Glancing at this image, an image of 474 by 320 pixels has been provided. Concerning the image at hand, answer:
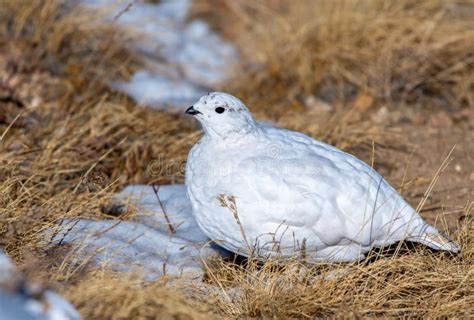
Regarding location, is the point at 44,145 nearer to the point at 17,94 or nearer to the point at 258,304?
the point at 17,94

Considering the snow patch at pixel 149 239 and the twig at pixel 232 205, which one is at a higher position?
the twig at pixel 232 205

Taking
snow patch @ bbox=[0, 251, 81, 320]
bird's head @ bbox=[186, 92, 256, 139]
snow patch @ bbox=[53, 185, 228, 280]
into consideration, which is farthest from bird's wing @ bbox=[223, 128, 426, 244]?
snow patch @ bbox=[0, 251, 81, 320]

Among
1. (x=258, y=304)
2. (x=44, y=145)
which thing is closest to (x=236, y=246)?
(x=258, y=304)

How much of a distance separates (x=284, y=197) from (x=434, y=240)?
692mm

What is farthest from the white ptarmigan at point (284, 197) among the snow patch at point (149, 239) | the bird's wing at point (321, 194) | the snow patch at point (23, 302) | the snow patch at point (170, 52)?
the snow patch at point (170, 52)

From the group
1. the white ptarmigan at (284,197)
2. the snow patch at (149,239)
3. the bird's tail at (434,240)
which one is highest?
the white ptarmigan at (284,197)

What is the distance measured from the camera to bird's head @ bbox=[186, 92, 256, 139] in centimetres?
334

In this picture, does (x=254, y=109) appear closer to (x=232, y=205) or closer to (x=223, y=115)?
(x=223, y=115)

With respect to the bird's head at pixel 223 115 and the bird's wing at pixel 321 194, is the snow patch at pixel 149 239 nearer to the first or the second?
the bird's wing at pixel 321 194

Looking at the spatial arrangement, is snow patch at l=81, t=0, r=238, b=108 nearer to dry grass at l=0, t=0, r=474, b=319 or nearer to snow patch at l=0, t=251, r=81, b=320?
dry grass at l=0, t=0, r=474, b=319

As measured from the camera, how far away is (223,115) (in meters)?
3.34

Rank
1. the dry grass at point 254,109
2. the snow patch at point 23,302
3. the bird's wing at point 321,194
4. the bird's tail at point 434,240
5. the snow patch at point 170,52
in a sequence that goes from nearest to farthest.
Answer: the snow patch at point 23,302, the dry grass at point 254,109, the bird's wing at point 321,194, the bird's tail at point 434,240, the snow patch at point 170,52

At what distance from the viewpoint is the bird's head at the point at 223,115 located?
334 centimetres

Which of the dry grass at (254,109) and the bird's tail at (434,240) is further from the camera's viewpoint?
the bird's tail at (434,240)
